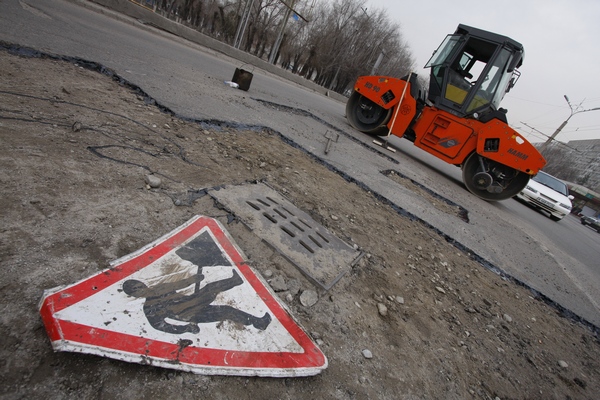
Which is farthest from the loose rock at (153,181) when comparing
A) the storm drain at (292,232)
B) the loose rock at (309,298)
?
the loose rock at (309,298)

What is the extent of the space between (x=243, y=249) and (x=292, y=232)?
48 centimetres

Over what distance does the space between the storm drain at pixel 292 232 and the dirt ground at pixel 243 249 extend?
0.09 meters

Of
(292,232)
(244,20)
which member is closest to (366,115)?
(292,232)

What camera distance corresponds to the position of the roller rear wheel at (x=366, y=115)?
24.1 feet

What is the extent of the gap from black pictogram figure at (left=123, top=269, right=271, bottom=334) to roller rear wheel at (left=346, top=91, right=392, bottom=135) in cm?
683

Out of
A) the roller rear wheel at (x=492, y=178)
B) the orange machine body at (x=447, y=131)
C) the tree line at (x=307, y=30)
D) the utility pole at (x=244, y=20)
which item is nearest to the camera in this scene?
the orange machine body at (x=447, y=131)

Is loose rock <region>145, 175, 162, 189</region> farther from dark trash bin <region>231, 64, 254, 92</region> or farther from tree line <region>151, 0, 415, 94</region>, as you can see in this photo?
tree line <region>151, 0, 415, 94</region>

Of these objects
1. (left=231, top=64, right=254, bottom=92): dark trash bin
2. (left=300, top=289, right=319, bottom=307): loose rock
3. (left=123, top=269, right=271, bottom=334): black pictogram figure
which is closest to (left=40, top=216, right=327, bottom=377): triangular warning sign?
(left=123, top=269, right=271, bottom=334): black pictogram figure

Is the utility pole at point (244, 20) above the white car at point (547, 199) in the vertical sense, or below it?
above

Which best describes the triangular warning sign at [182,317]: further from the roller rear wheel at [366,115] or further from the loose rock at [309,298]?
the roller rear wheel at [366,115]

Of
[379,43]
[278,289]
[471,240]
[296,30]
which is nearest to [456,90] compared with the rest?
[471,240]

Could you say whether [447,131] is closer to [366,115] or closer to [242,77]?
[366,115]

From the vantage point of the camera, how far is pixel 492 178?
6406mm

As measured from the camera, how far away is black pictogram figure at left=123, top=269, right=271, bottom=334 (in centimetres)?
117
